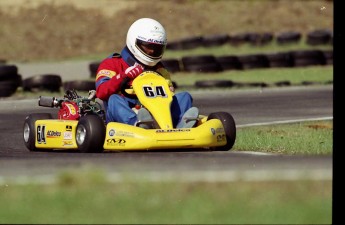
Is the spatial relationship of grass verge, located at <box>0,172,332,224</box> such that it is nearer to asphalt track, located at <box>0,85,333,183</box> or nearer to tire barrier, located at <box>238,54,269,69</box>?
asphalt track, located at <box>0,85,333,183</box>

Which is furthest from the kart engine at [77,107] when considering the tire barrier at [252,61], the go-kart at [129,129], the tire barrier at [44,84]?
the tire barrier at [252,61]

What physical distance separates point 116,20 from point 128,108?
93.2ft

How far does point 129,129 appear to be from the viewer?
1020 centimetres

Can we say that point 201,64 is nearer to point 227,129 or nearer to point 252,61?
point 252,61

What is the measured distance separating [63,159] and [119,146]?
65cm

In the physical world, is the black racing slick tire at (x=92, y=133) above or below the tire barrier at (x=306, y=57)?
below

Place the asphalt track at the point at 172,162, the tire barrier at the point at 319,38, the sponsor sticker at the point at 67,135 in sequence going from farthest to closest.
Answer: the tire barrier at the point at 319,38
the sponsor sticker at the point at 67,135
the asphalt track at the point at 172,162

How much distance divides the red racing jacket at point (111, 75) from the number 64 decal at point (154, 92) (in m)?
0.22

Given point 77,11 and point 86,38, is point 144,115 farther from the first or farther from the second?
point 77,11

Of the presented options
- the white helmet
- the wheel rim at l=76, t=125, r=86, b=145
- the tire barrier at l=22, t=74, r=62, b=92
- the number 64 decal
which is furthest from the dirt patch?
the wheel rim at l=76, t=125, r=86, b=145

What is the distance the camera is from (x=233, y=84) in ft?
68.0

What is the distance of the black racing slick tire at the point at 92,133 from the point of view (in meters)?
10.2

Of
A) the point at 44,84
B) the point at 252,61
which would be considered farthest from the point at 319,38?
the point at 44,84

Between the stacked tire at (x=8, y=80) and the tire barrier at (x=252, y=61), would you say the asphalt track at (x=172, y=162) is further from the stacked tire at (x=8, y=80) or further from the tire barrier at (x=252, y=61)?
the tire barrier at (x=252, y=61)
